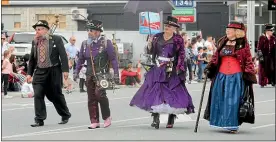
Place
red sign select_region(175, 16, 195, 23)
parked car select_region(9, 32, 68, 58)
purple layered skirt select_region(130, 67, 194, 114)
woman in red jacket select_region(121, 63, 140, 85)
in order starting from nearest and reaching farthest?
purple layered skirt select_region(130, 67, 194, 114), woman in red jacket select_region(121, 63, 140, 85), parked car select_region(9, 32, 68, 58), red sign select_region(175, 16, 195, 23)

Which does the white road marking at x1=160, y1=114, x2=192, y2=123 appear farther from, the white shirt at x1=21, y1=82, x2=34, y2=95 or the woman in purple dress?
the white shirt at x1=21, y1=82, x2=34, y2=95

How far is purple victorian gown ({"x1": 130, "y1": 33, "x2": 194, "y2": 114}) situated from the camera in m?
12.2

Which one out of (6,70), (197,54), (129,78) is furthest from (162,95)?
(197,54)

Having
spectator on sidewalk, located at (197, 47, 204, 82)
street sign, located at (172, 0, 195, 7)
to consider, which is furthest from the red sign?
spectator on sidewalk, located at (197, 47, 204, 82)

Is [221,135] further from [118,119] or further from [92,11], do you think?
[92,11]

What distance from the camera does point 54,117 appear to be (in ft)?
48.4

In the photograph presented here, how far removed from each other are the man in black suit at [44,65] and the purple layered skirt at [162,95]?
1458mm

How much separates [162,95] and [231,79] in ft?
3.95

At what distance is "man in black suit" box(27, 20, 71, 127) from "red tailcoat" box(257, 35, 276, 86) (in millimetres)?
10664

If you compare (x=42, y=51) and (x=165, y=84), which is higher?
(x=42, y=51)

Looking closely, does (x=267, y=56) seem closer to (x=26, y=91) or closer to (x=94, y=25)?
(x=26, y=91)

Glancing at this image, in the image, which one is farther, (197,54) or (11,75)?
(197,54)

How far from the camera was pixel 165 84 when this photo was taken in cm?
1238

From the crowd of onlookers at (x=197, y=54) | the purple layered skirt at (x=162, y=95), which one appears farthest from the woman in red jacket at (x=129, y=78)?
the purple layered skirt at (x=162, y=95)
